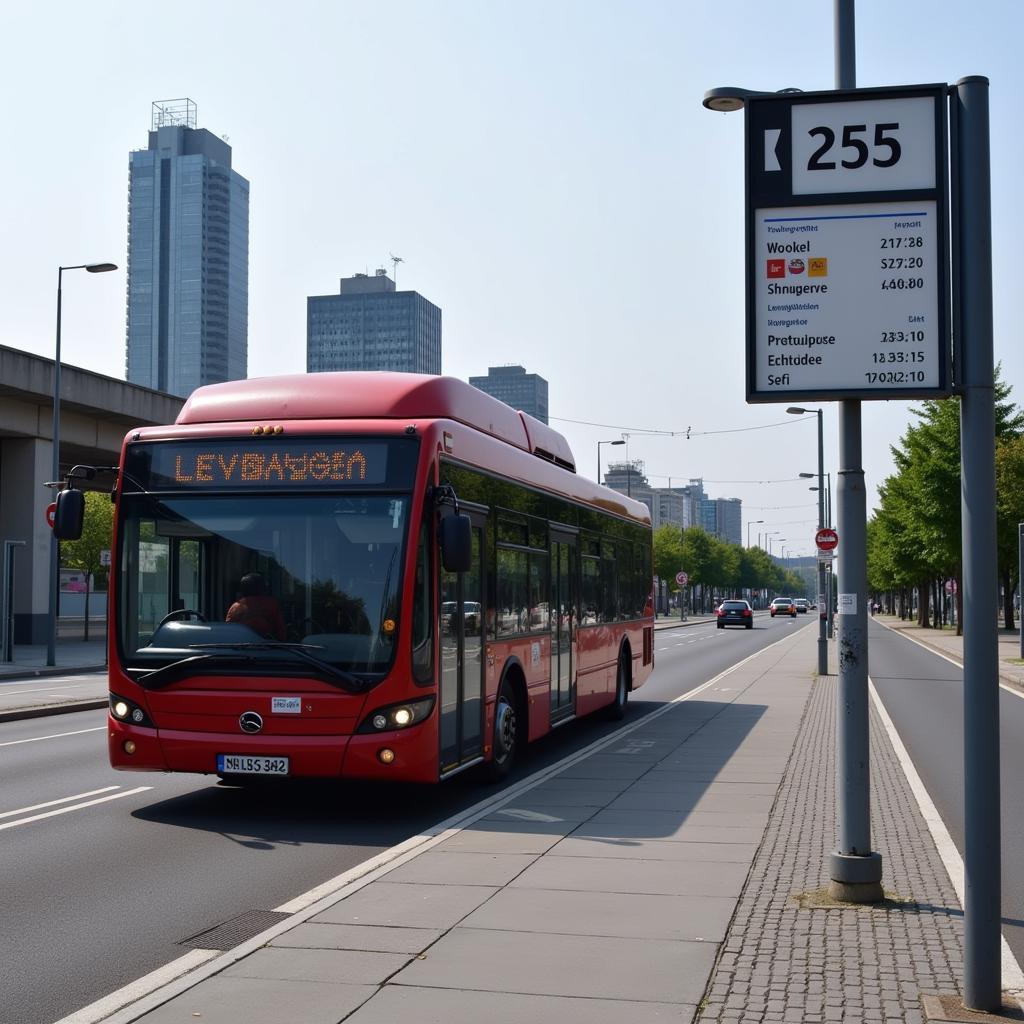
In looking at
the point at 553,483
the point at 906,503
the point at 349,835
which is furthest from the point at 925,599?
the point at 349,835

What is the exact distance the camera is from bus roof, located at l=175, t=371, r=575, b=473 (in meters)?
10.5

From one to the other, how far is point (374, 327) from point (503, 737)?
178 metres

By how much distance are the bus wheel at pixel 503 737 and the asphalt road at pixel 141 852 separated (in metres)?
0.21

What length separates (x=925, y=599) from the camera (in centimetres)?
7500

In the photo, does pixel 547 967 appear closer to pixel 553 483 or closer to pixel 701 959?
pixel 701 959

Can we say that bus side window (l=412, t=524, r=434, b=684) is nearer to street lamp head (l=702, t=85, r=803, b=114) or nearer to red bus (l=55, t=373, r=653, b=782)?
red bus (l=55, t=373, r=653, b=782)

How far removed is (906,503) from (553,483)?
4819 cm

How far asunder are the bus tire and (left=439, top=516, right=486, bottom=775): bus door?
563 mm

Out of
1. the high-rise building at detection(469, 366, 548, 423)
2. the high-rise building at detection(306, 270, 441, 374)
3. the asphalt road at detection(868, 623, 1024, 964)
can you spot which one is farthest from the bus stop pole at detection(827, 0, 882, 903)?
the high-rise building at detection(469, 366, 548, 423)

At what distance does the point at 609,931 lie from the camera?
648cm

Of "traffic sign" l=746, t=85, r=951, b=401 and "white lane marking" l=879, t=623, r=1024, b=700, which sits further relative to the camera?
"white lane marking" l=879, t=623, r=1024, b=700

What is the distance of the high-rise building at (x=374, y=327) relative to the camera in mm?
183625

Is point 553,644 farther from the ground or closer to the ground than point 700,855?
farther from the ground

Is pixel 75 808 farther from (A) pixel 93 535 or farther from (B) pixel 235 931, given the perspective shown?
(A) pixel 93 535
